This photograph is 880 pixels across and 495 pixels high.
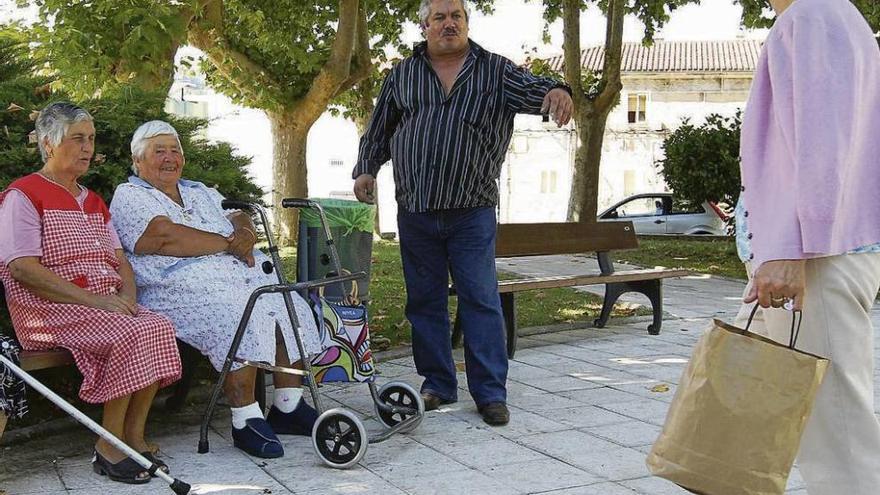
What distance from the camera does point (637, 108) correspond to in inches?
1874

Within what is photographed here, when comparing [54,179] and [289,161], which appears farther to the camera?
[289,161]

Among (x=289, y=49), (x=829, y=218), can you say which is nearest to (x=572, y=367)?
(x=829, y=218)

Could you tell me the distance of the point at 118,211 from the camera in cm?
496

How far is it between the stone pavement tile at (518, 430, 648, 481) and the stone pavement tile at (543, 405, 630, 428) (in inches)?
7.6

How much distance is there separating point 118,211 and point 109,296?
52 cm

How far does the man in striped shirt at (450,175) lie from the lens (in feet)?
17.6

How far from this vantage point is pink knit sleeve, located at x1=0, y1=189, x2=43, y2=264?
4.45 m

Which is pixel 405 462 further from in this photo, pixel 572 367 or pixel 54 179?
pixel 572 367

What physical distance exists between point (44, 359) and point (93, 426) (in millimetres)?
509

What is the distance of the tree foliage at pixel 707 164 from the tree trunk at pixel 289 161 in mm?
6219

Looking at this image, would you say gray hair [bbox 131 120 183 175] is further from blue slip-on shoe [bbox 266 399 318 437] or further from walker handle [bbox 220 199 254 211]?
blue slip-on shoe [bbox 266 399 318 437]

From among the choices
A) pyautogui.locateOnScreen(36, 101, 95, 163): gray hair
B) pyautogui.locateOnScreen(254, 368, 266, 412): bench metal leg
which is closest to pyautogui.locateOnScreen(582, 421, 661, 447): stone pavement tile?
pyautogui.locateOnScreen(254, 368, 266, 412): bench metal leg

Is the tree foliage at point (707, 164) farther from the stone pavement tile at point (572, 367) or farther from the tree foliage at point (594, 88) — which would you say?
the stone pavement tile at point (572, 367)

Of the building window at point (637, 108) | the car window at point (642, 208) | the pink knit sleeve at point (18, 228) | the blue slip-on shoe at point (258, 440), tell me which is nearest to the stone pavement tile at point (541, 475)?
the blue slip-on shoe at point (258, 440)
